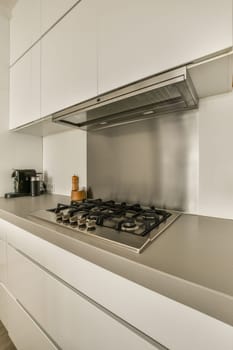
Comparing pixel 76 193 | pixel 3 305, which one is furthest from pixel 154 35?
pixel 3 305

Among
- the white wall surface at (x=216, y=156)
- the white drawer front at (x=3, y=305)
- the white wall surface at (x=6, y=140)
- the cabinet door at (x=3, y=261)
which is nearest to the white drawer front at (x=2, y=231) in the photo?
the cabinet door at (x=3, y=261)

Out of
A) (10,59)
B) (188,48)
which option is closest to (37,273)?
(188,48)

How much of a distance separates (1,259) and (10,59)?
5.21 ft

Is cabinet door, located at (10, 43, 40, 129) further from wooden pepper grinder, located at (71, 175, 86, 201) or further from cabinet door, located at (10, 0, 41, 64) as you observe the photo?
wooden pepper grinder, located at (71, 175, 86, 201)

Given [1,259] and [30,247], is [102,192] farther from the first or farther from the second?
[1,259]

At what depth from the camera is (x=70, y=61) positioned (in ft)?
3.47

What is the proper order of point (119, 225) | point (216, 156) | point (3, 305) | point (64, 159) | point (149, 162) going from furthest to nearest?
point (64, 159), point (3, 305), point (149, 162), point (216, 156), point (119, 225)

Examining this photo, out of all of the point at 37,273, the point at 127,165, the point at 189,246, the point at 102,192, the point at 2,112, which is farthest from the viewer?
the point at 2,112

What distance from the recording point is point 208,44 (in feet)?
1.95

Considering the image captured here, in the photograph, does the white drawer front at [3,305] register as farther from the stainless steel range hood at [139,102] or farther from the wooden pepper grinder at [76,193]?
the stainless steel range hood at [139,102]

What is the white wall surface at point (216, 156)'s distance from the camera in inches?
33.1

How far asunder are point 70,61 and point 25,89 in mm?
595

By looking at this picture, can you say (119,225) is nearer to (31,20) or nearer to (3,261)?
(3,261)

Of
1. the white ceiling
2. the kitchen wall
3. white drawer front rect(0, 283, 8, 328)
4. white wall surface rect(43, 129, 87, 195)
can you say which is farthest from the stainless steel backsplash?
the white ceiling
